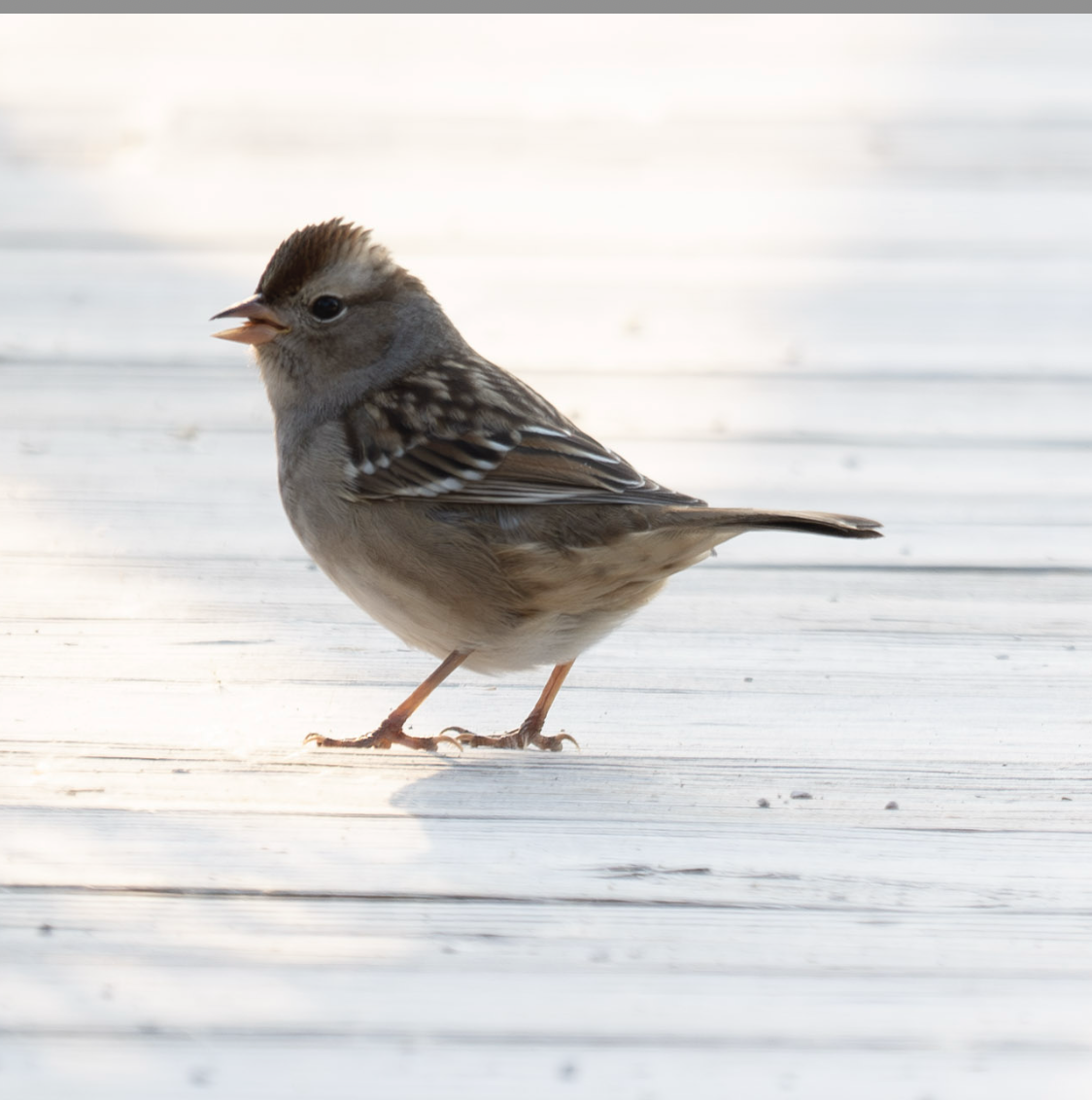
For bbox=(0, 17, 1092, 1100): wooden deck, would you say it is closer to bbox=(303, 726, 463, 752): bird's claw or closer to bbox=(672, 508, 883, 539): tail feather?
bbox=(303, 726, 463, 752): bird's claw

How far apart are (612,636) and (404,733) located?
58 centimetres

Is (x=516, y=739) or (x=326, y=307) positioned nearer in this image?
(x=516, y=739)

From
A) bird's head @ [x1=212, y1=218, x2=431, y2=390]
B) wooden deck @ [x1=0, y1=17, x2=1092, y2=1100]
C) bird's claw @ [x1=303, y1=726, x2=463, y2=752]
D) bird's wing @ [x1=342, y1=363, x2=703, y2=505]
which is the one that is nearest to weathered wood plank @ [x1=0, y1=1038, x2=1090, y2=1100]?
wooden deck @ [x1=0, y1=17, x2=1092, y2=1100]

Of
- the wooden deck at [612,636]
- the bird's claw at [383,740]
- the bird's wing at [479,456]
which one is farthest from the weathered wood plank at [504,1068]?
the bird's wing at [479,456]

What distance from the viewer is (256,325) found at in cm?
334

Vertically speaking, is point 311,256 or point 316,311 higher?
point 311,256

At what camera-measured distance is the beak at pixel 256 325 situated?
3318 mm

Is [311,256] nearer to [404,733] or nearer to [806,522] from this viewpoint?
[404,733]

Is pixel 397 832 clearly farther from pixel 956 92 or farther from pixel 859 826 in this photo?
pixel 956 92

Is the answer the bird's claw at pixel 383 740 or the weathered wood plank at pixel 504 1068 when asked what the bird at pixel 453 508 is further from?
the weathered wood plank at pixel 504 1068

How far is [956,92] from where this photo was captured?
21.6 feet

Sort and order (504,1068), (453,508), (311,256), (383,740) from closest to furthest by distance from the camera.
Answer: (504,1068) < (383,740) < (453,508) < (311,256)

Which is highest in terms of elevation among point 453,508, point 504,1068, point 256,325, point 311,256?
point 311,256

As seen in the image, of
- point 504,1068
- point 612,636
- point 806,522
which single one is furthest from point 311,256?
point 504,1068
